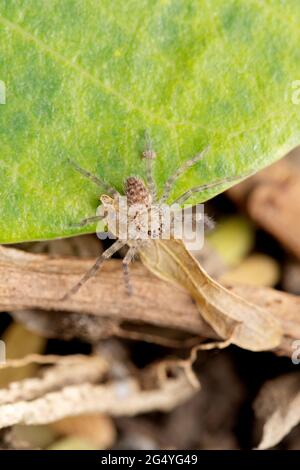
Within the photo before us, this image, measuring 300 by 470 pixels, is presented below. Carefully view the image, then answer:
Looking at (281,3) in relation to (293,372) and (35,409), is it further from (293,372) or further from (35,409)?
(35,409)

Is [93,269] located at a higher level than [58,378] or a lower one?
higher

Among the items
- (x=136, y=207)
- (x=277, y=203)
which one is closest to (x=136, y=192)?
(x=136, y=207)

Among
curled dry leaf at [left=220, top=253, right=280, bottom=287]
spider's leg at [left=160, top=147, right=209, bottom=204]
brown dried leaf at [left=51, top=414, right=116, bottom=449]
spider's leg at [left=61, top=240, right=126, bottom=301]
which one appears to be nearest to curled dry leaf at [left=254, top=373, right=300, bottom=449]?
curled dry leaf at [left=220, top=253, right=280, bottom=287]

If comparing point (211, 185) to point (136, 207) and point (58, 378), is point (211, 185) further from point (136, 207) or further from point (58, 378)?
point (58, 378)

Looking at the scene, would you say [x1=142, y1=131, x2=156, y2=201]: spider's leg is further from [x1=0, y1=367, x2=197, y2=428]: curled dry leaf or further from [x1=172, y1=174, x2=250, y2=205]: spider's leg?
[x1=0, y1=367, x2=197, y2=428]: curled dry leaf

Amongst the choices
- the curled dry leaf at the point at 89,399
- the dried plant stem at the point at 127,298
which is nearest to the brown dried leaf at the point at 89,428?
the curled dry leaf at the point at 89,399

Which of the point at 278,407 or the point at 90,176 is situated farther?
the point at 278,407
